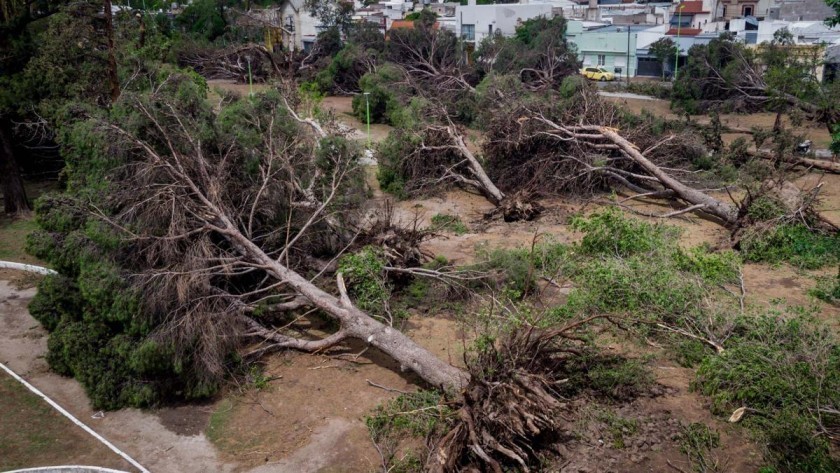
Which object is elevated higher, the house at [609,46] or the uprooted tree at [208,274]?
the house at [609,46]

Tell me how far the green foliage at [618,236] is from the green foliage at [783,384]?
9.28 feet

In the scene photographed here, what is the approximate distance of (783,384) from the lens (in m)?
7.74

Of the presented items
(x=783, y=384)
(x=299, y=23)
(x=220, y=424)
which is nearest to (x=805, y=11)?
(x=299, y=23)

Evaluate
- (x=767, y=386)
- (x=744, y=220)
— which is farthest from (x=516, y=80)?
(x=767, y=386)

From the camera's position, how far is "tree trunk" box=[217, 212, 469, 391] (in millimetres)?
8586

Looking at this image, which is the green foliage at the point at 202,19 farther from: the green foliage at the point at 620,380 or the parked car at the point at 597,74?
the green foliage at the point at 620,380

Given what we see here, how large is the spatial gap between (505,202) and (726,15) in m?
37.7

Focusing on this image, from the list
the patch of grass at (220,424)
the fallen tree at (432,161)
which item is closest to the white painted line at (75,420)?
the patch of grass at (220,424)

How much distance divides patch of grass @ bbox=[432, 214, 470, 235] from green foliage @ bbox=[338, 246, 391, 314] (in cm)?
369

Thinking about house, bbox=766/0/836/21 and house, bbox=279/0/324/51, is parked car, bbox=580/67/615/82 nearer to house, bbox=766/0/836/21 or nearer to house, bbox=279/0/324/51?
house, bbox=766/0/836/21

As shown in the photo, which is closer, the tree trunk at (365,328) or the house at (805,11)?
the tree trunk at (365,328)

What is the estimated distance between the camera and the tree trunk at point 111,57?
14422 millimetres

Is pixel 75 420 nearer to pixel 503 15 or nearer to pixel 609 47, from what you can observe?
pixel 609 47

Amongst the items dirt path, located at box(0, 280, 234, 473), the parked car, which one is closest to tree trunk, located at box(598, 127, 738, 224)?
dirt path, located at box(0, 280, 234, 473)
